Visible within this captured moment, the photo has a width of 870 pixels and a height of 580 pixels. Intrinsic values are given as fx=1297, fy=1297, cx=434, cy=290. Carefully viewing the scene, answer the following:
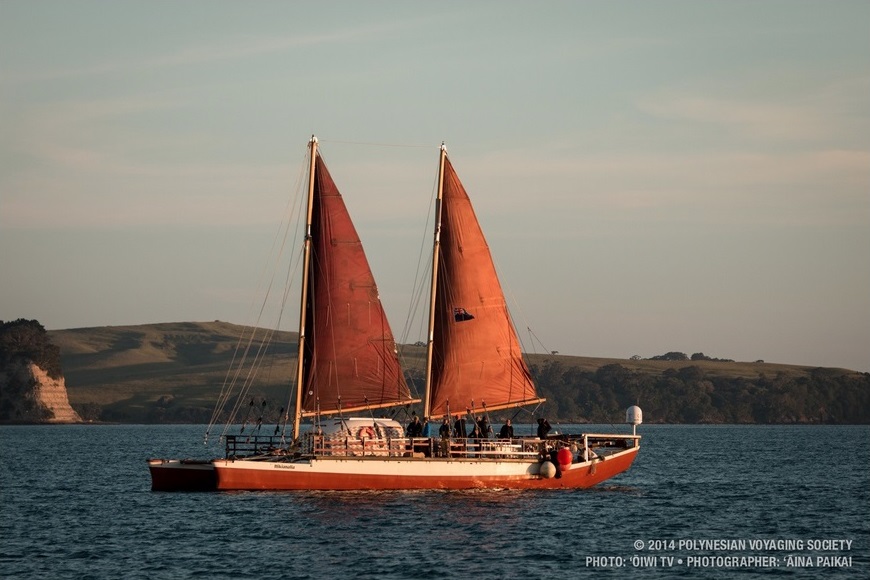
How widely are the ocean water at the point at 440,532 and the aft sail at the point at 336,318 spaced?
5070 mm

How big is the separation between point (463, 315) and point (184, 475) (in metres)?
15.6

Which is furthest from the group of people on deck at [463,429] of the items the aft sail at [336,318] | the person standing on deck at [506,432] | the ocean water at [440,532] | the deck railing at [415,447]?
the ocean water at [440,532]

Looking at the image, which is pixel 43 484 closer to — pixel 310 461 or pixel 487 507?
pixel 310 461

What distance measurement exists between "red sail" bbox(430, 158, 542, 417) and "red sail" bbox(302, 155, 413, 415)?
2.89 meters

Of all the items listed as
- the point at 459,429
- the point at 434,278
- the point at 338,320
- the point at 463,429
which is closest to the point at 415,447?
the point at 459,429

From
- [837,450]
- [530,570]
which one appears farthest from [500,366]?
[837,450]

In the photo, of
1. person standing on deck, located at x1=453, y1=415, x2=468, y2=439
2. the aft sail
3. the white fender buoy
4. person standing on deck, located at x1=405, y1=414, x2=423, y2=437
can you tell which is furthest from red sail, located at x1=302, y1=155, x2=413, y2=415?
the white fender buoy

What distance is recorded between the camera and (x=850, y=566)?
146 ft

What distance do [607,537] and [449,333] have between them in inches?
646

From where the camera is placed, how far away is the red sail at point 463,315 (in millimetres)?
64375

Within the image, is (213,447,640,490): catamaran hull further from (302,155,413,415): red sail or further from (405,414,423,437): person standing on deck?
(302,155,413,415): red sail

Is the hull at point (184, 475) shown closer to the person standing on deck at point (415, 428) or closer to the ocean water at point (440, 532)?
the ocean water at point (440, 532)

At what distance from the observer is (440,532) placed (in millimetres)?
51281

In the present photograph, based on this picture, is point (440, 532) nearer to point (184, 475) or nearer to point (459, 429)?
point (459, 429)
